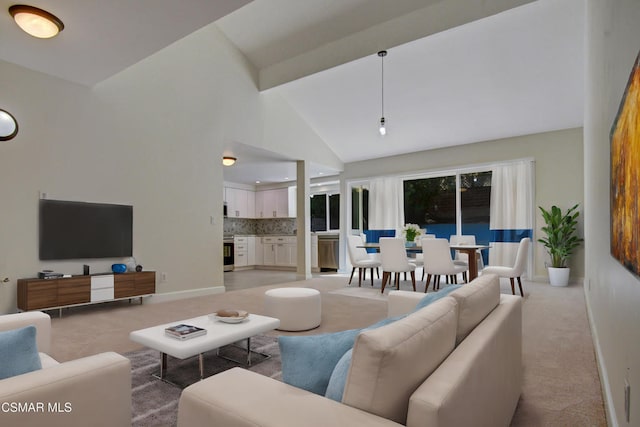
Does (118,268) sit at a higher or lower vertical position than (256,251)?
higher

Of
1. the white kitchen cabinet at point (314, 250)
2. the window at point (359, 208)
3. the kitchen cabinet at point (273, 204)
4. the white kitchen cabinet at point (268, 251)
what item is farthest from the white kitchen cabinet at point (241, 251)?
the window at point (359, 208)

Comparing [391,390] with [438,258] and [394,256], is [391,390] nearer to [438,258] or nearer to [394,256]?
Answer: [438,258]

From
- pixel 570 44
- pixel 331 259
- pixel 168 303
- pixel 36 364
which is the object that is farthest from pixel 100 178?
pixel 570 44

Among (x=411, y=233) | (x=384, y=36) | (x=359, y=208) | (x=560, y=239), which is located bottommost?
(x=560, y=239)

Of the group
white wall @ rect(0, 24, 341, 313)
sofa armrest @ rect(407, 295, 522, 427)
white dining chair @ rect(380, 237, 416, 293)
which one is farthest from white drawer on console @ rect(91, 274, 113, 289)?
sofa armrest @ rect(407, 295, 522, 427)

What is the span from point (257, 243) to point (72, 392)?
9.16m

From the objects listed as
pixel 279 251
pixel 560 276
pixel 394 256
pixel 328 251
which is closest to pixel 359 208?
pixel 328 251

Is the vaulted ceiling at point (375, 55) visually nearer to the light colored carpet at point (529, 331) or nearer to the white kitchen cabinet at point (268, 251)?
the light colored carpet at point (529, 331)

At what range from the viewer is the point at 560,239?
612 centimetres

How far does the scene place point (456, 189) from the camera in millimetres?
7656

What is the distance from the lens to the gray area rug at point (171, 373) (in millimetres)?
1924

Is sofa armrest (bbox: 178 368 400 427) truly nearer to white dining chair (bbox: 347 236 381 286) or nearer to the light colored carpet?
the light colored carpet

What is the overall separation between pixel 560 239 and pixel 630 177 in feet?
19.7

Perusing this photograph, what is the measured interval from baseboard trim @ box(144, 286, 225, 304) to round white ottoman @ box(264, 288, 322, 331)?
7.68ft
